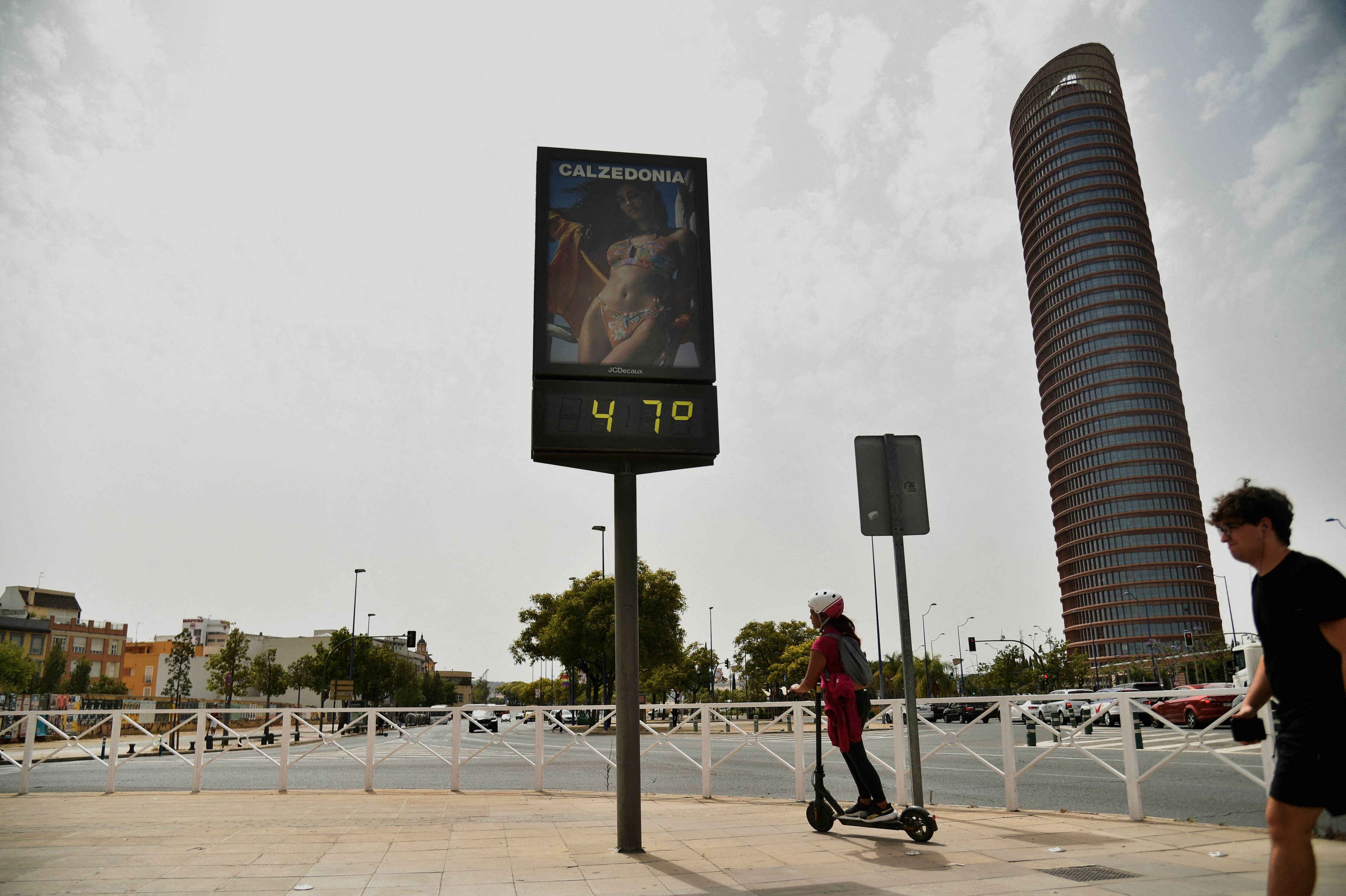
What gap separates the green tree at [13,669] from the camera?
5922 cm

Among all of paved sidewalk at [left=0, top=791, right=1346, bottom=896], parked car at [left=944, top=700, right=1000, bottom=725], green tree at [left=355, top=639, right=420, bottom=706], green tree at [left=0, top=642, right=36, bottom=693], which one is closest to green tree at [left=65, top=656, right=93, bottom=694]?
green tree at [left=0, top=642, right=36, bottom=693]

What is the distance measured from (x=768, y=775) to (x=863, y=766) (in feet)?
31.0

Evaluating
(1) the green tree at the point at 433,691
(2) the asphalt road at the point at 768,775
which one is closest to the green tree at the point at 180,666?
(2) the asphalt road at the point at 768,775

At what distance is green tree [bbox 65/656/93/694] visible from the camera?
85562 mm

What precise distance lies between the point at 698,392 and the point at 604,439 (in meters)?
0.89

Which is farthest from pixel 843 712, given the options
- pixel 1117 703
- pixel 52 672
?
pixel 52 672

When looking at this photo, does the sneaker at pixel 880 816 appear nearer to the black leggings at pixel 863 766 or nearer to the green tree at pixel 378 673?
the black leggings at pixel 863 766

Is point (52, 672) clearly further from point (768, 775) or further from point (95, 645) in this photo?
point (768, 775)

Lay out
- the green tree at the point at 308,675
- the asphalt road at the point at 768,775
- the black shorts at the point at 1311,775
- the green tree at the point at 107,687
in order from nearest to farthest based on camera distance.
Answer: the black shorts at the point at 1311,775 < the asphalt road at the point at 768,775 < the green tree at the point at 308,675 < the green tree at the point at 107,687

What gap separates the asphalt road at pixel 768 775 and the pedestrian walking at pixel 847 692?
2174 millimetres

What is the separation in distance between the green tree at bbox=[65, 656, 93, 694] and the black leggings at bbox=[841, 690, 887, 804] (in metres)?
97.3

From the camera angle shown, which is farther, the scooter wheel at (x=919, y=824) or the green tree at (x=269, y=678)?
the green tree at (x=269, y=678)

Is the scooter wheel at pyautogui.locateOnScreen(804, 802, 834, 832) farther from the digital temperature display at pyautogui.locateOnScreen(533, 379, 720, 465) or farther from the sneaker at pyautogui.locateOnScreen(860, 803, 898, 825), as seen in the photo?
the digital temperature display at pyautogui.locateOnScreen(533, 379, 720, 465)

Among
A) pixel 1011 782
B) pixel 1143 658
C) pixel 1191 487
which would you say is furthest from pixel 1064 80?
pixel 1011 782
